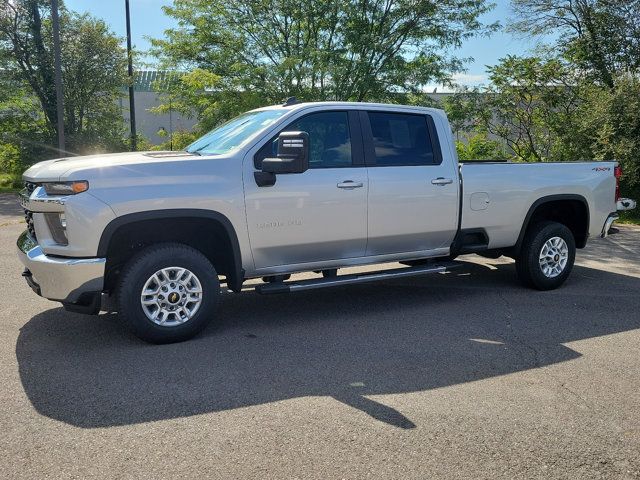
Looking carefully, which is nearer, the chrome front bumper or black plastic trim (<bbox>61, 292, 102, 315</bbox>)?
the chrome front bumper

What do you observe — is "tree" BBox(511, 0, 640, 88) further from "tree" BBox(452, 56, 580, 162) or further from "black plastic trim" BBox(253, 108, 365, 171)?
"black plastic trim" BBox(253, 108, 365, 171)

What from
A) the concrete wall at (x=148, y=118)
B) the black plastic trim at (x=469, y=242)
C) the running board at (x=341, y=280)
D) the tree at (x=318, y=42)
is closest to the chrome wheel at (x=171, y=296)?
the running board at (x=341, y=280)

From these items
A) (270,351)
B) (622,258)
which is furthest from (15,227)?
(622,258)

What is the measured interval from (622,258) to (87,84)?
19.3 meters

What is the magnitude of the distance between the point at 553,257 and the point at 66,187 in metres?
5.24

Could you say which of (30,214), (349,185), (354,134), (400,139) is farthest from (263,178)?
(30,214)

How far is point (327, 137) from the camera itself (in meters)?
5.86

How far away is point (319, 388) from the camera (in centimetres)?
423

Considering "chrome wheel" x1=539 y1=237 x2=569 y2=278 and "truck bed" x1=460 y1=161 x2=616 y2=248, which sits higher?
"truck bed" x1=460 y1=161 x2=616 y2=248

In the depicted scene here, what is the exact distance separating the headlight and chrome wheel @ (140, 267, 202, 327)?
0.86m

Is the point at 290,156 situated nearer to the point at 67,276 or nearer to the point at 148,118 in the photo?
the point at 67,276

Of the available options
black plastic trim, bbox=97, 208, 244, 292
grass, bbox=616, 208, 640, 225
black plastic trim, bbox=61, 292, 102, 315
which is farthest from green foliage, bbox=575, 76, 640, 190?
black plastic trim, bbox=61, 292, 102, 315

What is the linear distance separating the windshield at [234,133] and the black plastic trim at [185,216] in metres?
0.70

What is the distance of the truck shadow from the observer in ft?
13.3
